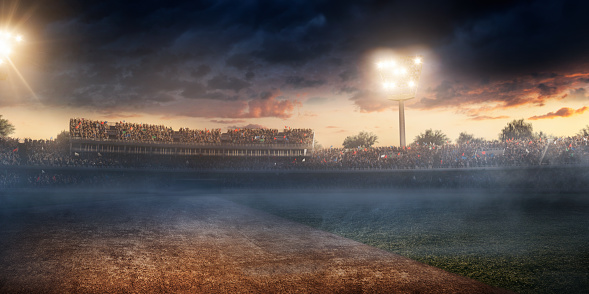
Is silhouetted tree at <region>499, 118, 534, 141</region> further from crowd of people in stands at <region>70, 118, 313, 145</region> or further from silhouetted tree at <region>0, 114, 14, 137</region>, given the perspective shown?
silhouetted tree at <region>0, 114, 14, 137</region>

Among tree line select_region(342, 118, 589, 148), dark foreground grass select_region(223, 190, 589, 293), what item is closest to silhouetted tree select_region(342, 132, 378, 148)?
tree line select_region(342, 118, 589, 148)

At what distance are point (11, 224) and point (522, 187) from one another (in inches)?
1359

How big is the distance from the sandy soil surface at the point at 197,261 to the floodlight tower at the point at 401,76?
105 feet

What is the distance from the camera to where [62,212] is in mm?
15852

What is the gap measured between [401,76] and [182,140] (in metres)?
30.2

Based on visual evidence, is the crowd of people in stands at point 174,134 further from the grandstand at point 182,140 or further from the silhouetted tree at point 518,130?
the silhouetted tree at point 518,130

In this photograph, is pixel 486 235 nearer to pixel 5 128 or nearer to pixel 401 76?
pixel 401 76

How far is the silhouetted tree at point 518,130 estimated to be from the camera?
7338 centimetres

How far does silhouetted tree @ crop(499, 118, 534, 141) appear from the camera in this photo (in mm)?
73375

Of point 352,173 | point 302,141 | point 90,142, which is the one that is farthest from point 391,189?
point 90,142

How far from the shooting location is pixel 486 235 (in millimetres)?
11500

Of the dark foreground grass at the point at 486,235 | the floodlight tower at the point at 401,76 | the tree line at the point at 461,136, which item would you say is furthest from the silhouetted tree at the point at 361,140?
the dark foreground grass at the point at 486,235

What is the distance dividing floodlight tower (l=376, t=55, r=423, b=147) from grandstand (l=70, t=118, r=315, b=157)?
14717mm

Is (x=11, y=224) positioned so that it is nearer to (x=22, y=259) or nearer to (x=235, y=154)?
(x=22, y=259)
